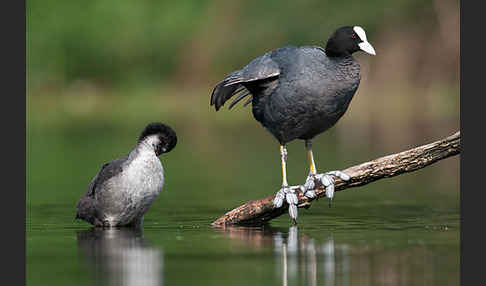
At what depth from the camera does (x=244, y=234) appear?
28.1 ft

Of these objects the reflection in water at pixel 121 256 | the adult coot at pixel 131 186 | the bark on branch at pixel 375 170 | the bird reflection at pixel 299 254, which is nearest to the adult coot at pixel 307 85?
the bark on branch at pixel 375 170

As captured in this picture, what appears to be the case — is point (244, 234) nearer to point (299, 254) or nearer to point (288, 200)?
point (288, 200)

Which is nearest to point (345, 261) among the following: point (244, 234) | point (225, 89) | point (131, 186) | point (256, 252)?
point (256, 252)

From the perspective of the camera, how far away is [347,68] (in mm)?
9031

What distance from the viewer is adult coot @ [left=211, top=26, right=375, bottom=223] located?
8984mm

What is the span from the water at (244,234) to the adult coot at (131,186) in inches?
8.0

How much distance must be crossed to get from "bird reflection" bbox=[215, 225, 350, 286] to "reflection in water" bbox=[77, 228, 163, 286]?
0.81 m

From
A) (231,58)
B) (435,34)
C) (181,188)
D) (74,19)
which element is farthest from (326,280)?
(74,19)

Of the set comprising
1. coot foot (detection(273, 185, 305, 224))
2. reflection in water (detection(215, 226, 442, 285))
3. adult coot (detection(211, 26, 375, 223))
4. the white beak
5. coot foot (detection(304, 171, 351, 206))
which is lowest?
reflection in water (detection(215, 226, 442, 285))

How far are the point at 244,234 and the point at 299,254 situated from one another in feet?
4.39

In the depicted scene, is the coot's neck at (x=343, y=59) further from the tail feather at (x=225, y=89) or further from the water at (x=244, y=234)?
the water at (x=244, y=234)

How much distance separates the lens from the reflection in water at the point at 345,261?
623 centimetres

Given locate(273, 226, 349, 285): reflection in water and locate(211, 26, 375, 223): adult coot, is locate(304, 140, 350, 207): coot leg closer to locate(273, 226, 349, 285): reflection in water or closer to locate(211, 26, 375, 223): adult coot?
Result: locate(211, 26, 375, 223): adult coot

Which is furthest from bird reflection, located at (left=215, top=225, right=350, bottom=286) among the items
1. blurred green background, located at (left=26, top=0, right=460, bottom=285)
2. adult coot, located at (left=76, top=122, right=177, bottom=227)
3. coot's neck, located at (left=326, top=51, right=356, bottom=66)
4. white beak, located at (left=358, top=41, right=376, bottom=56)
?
white beak, located at (left=358, top=41, right=376, bottom=56)
